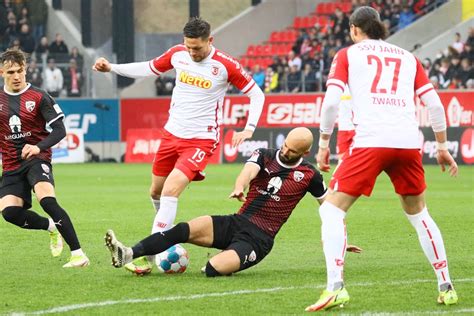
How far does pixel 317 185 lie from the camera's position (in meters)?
9.70

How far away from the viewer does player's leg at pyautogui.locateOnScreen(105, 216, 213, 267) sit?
9.05 metres

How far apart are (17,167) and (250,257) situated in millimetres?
2337

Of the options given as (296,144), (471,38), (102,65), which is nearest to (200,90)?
(102,65)

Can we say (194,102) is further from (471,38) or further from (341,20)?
(341,20)

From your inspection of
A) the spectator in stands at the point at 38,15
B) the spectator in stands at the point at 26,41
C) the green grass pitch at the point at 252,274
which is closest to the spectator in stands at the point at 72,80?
the spectator in stands at the point at 26,41

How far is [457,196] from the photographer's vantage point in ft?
62.8

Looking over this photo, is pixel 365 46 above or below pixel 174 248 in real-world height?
above

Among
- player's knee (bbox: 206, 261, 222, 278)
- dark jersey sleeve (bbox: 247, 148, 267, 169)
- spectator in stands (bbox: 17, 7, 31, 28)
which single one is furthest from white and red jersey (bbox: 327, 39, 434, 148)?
spectator in stands (bbox: 17, 7, 31, 28)

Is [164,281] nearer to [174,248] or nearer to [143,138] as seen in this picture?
[174,248]

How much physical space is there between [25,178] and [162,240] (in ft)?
5.86

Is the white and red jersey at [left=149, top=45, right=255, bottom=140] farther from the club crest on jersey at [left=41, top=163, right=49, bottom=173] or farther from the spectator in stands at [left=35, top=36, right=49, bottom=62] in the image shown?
the spectator in stands at [left=35, top=36, right=49, bottom=62]

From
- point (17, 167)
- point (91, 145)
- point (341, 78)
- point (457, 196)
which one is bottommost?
point (91, 145)

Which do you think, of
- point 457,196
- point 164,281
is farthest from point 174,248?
point 457,196

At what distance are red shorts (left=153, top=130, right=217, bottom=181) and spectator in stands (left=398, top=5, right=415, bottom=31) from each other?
24.7 m
